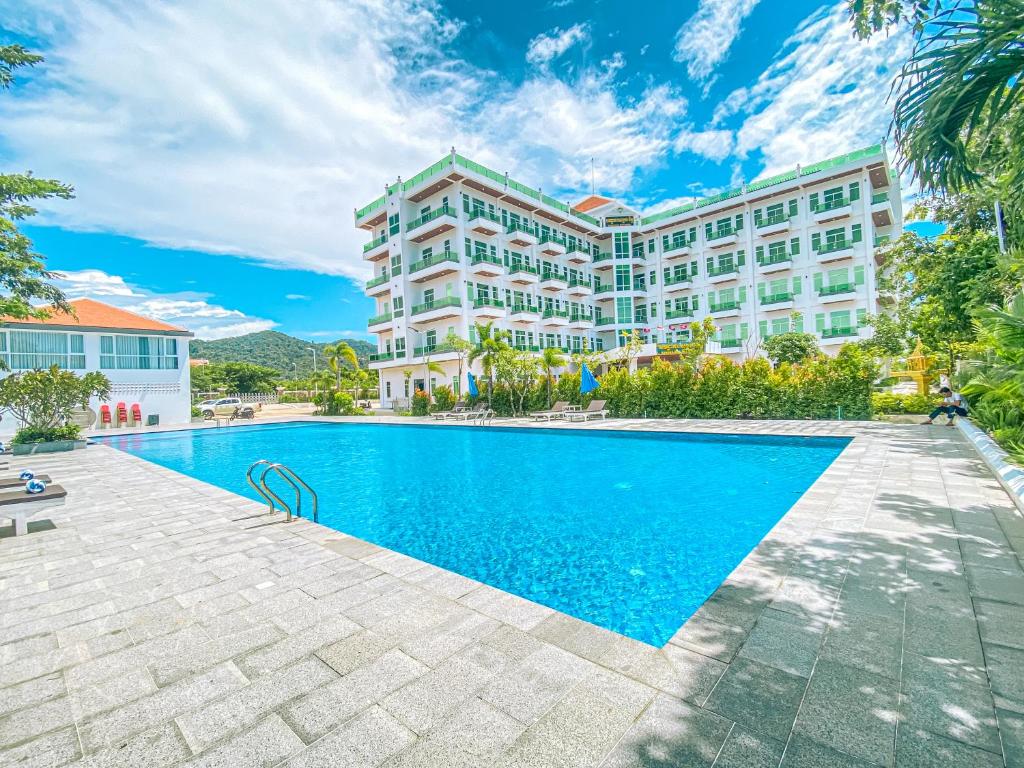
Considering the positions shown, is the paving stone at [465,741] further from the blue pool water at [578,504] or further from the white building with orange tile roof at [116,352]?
the white building with orange tile roof at [116,352]

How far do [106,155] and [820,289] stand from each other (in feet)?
119

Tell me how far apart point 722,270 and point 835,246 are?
6.92 m

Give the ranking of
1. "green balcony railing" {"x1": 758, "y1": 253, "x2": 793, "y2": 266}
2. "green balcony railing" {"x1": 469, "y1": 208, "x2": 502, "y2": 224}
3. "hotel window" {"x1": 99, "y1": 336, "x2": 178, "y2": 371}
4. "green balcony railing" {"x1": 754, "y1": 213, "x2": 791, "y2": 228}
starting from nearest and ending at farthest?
"hotel window" {"x1": 99, "y1": 336, "x2": 178, "y2": 371} < "green balcony railing" {"x1": 469, "y1": 208, "x2": 502, "y2": 224} < "green balcony railing" {"x1": 758, "y1": 253, "x2": 793, "y2": 266} < "green balcony railing" {"x1": 754, "y1": 213, "x2": 791, "y2": 228}

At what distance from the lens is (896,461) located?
7.36 m

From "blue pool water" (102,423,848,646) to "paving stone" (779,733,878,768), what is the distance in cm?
194

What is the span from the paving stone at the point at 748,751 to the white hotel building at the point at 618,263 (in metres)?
23.2

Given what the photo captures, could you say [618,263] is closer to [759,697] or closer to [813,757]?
[759,697]

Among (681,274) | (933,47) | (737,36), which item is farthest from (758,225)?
(933,47)

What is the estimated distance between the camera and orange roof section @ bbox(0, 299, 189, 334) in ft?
73.3

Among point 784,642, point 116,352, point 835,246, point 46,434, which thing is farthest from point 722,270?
point 116,352

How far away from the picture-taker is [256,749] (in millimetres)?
1782

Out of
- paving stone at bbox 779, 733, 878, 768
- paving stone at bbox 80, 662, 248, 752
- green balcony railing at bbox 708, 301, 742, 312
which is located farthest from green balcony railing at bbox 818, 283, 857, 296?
paving stone at bbox 80, 662, 248, 752

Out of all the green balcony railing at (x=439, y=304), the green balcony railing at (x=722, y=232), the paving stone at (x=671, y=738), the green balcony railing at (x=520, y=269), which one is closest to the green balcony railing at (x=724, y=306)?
the green balcony railing at (x=722, y=232)

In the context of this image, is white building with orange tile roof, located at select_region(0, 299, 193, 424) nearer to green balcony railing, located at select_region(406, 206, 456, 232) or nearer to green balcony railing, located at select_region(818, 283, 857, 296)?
green balcony railing, located at select_region(406, 206, 456, 232)
